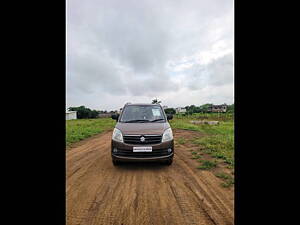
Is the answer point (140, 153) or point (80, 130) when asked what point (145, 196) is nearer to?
point (140, 153)

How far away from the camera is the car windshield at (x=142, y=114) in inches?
205

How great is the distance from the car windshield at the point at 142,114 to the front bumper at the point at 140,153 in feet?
3.00

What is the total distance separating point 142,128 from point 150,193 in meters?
1.75

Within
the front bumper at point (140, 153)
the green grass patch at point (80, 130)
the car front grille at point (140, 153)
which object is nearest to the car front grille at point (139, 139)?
the front bumper at point (140, 153)

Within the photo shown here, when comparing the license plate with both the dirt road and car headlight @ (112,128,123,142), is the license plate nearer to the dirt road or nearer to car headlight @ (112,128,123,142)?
car headlight @ (112,128,123,142)

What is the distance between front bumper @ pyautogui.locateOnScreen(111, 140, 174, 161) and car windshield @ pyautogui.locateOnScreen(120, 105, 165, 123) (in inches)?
36.0

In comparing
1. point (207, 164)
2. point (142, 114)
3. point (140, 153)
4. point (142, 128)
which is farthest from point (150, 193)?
point (142, 114)

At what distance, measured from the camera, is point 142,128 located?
465 cm

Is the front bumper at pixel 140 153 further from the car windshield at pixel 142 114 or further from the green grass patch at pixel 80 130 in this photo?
the green grass patch at pixel 80 130
